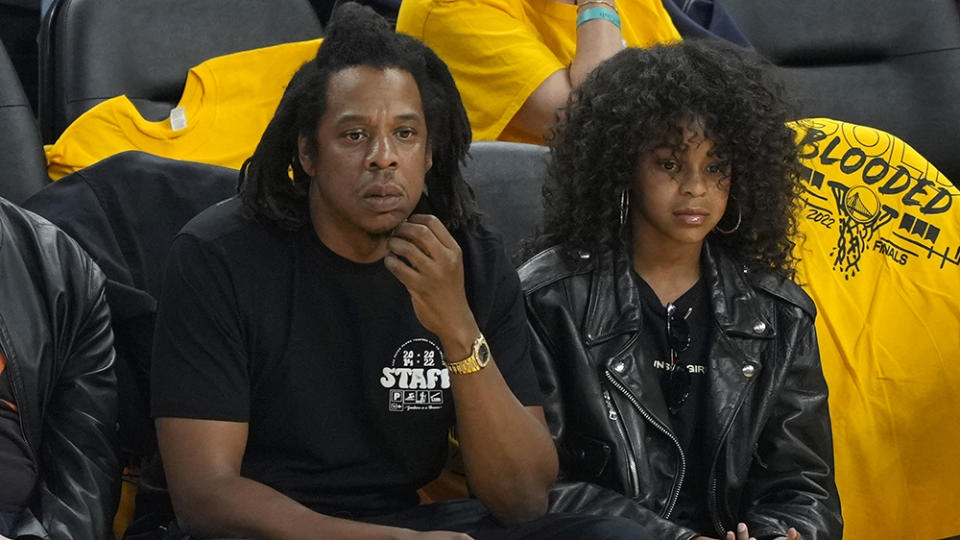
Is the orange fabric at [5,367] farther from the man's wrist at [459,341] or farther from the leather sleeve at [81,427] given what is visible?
the man's wrist at [459,341]

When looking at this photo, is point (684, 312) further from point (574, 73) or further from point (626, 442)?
point (574, 73)

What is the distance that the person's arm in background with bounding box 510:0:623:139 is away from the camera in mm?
3045

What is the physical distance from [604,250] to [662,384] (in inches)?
9.6

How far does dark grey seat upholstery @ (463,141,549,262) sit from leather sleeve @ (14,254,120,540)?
86 cm

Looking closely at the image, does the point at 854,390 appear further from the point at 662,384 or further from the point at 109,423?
the point at 109,423

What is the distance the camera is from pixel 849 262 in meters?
2.93

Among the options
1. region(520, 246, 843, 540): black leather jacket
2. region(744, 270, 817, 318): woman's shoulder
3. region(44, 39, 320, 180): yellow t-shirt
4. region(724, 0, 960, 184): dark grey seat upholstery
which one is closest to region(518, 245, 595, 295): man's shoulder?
region(520, 246, 843, 540): black leather jacket

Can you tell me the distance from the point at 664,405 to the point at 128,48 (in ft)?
4.82

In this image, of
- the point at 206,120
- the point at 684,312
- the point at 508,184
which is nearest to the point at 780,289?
the point at 684,312

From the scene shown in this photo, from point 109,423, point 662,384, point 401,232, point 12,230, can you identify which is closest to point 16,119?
point 12,230

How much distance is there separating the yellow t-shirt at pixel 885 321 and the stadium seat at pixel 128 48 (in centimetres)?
131

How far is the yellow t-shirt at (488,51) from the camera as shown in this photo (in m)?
3.09

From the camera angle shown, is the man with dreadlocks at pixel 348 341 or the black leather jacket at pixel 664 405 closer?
the man with dreadlocks at pixel 348 341

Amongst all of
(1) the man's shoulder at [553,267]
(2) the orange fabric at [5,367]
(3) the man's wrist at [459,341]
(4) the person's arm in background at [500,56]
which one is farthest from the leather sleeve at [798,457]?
(2) the orange fabric at [5,367]
